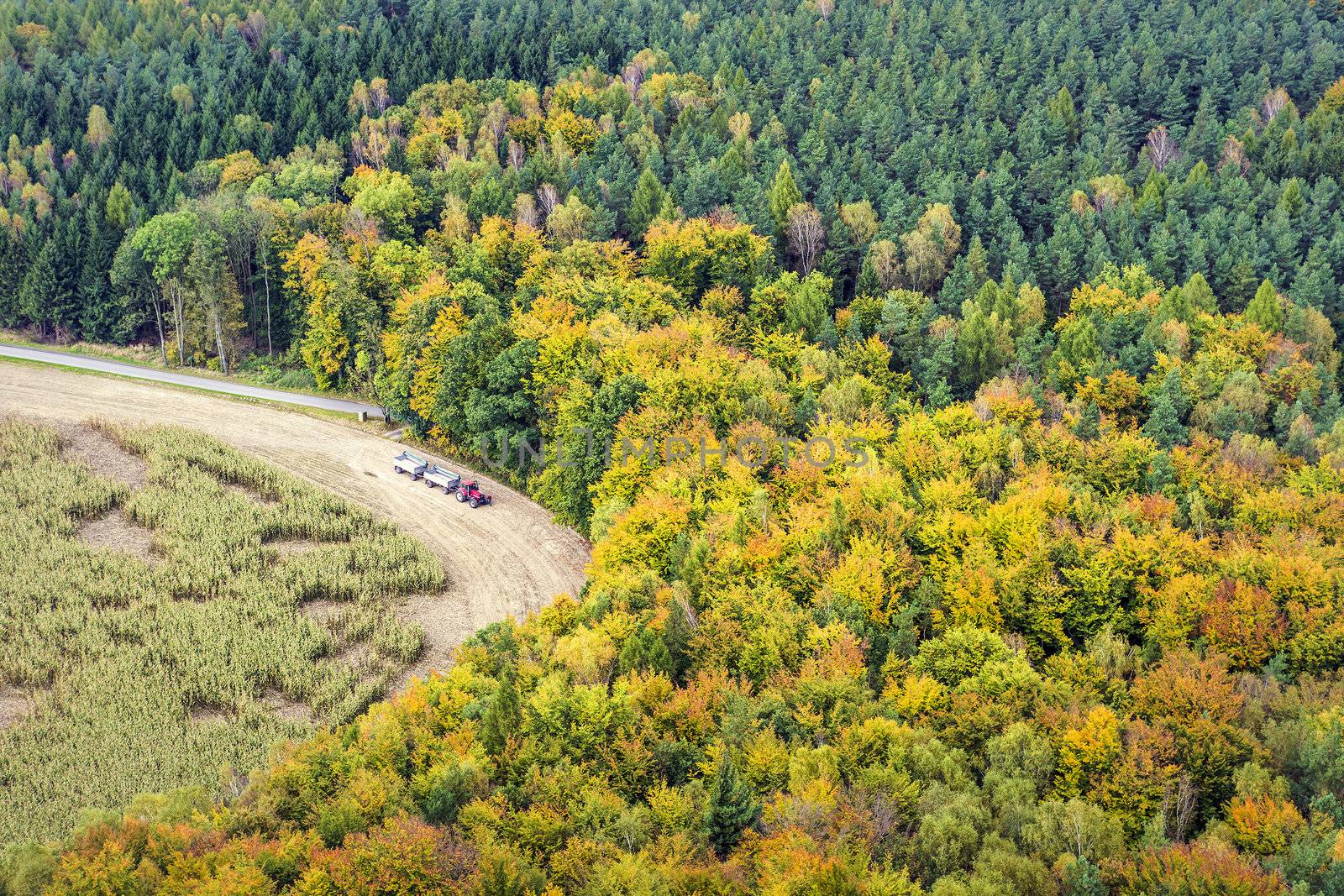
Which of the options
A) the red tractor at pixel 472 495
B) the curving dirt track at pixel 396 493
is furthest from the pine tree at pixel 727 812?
the red tractor at pixel 472 495

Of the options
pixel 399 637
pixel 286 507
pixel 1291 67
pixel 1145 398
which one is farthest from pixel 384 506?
pixel 1291 67

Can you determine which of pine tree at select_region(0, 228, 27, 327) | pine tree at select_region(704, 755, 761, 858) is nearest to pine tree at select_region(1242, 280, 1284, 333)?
pine tree at select_region(704, 755, 761, 858)

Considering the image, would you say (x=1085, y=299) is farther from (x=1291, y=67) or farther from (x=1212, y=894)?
(x=1212, y=894)

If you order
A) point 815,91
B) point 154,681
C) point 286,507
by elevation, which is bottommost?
point 154,681

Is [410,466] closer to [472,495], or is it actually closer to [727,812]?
[472,495]

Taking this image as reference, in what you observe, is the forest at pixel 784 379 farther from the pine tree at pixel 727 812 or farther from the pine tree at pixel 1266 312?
the pine tree at pixel 1266 312

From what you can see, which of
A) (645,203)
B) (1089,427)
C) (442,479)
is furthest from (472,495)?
(1089,427)
